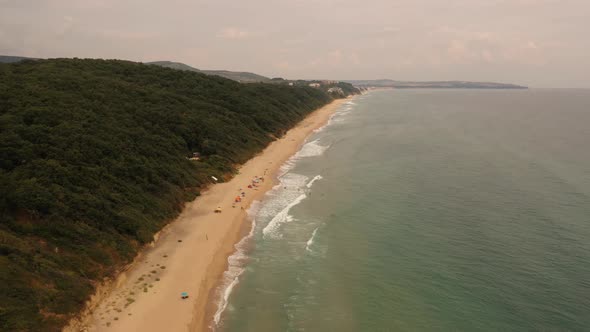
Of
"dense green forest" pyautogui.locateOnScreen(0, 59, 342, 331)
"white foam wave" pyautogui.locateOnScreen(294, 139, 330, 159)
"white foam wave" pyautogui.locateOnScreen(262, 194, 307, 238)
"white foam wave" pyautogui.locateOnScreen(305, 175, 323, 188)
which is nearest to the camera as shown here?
"dense green forest" pyautogui.locateOnScreen(0, 59, 342, 331)

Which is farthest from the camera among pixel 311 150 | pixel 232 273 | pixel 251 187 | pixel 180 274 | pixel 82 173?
pixel 311 150

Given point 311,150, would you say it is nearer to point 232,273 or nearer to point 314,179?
point 314,179

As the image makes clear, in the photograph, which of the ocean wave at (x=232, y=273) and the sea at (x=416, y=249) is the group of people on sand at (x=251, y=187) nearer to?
the sea at (x=416, y=249)

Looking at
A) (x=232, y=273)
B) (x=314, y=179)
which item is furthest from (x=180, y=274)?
(x=314, y=179)

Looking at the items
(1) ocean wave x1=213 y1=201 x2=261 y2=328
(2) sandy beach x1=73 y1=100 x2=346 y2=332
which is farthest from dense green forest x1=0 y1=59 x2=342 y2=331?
(1) ocean wave x1=213 y1=201 x2=261 y2=328

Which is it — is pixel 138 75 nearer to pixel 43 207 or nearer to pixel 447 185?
pixel 43 207

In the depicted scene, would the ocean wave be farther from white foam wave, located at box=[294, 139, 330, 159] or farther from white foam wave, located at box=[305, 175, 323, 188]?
white foam wave, located at box=[294, 139, 330, 159]

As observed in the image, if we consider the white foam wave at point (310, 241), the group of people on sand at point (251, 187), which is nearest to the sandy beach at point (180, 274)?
the group of people on sand at point (251, 187)

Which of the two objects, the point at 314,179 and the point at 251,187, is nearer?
the point at 251,187
